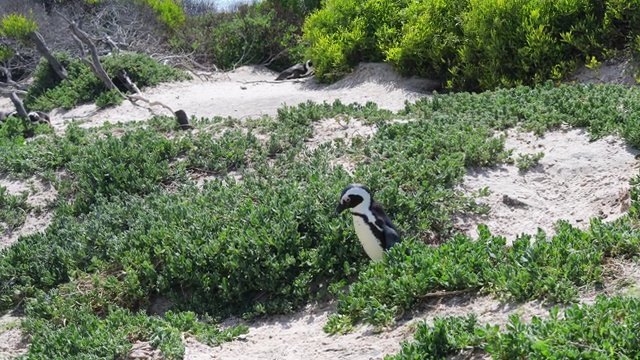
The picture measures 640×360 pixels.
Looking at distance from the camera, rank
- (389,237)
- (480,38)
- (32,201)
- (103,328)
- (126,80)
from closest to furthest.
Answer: (103,328), (389,237), (32,201), (480,38), (126,80)

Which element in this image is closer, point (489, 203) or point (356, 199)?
point (356, 199)

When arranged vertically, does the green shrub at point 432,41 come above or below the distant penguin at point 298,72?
above

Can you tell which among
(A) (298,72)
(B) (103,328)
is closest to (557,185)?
(B) (103,328)

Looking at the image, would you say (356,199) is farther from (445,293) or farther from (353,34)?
(353,34)

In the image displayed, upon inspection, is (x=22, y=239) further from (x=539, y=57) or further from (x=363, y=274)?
(x=539, y=57)

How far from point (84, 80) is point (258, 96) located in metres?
3.27

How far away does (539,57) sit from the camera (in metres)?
10.6

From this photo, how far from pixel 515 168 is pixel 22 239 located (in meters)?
4.51

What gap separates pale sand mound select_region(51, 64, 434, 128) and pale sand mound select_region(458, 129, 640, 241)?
12.5 ft

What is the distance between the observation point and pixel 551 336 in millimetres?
3883

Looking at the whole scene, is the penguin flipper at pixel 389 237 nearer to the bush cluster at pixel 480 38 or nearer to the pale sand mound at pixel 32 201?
the pale sand mound at pixel 32 201

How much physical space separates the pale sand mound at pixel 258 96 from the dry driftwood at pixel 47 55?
4.75 ft

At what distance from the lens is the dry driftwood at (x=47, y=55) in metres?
14.8

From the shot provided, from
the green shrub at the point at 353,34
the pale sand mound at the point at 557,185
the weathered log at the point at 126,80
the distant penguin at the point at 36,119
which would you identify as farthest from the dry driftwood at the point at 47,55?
the pale sand mound at the point at 557,185
